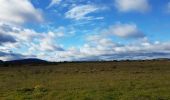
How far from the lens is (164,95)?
1003 inches

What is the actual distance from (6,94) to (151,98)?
1052 centimetres

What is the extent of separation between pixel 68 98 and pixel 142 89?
6821 millimetres

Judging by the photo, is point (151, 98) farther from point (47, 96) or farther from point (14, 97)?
point (14, 97)

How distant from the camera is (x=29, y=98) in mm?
25719

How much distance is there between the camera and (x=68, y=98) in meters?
24.8

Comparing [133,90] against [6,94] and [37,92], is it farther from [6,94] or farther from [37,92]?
[6,94]

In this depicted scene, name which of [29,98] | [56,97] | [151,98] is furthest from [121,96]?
[29,98]

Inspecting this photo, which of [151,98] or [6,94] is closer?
[151,98]

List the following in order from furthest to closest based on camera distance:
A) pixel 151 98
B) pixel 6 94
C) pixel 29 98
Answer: pixel 6 94 → pixel 29 98 → pixel 151 98

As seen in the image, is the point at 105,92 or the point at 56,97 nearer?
the point at 56,97

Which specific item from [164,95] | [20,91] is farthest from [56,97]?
[164,95]

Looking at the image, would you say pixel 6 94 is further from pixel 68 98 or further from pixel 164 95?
pixel 164 95

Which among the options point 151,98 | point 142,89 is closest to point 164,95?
point 151,98

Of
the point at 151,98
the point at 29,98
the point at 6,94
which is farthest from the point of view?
the point at 6,94
